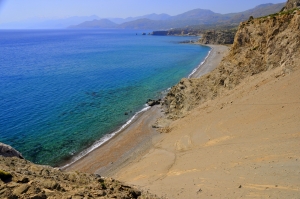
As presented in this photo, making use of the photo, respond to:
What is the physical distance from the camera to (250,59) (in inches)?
1454

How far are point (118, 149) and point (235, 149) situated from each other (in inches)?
620

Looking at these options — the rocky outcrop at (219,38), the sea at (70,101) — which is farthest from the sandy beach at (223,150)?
the rocky outcrop at (219,38)

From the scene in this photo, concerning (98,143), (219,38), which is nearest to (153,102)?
(98,143)

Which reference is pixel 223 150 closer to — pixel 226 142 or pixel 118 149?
pixel 226 142

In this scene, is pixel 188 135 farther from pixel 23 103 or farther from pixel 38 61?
pixel 38 61

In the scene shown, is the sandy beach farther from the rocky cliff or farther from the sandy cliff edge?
the rocky cliff

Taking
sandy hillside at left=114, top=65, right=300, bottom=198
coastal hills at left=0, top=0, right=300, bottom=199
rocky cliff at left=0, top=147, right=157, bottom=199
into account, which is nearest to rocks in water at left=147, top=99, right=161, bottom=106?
coastal hills at left=0, top=0, right=300, bottom=199

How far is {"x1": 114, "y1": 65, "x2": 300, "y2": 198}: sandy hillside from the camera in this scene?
1539 cm

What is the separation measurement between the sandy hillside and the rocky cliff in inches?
183

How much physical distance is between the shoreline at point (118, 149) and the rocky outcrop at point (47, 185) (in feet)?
45.6

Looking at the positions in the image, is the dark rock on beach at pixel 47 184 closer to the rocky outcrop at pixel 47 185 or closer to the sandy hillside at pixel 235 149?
the rocky outcrop at pixel 47 185

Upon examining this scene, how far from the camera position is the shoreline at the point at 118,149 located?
2795 cm

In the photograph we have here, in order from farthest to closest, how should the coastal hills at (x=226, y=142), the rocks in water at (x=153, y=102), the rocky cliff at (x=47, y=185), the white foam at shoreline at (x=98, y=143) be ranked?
the rocks in water at (x=153, y=102), the white foam at shoreline at (x=98, y=143), the coastal hills at (x=226, y=142), the rocky cliff at (x=47, y=185)

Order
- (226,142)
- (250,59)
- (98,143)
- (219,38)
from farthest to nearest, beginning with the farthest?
(219,38)
(250,59)
(98,143)
(226,142)
